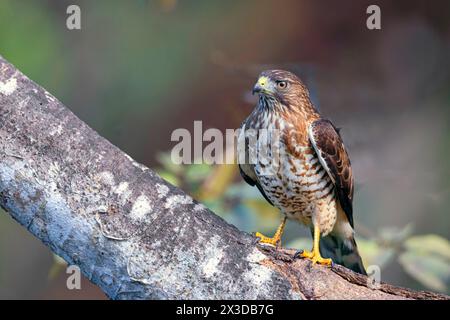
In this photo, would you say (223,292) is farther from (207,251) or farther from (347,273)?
(347,273)

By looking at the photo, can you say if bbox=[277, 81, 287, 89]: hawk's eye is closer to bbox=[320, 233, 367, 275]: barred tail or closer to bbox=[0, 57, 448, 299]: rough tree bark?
bbox=[320, 233, 367, 275]: barred tail

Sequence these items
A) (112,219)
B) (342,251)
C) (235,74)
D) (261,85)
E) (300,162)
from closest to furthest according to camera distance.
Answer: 1. (112,219)
2. (300,162)
3. (261,85)
4. (342,251)
5. (235,74)

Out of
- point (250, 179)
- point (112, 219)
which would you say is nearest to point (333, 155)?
point (250, 179)

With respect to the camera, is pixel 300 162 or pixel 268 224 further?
pixel 268 224

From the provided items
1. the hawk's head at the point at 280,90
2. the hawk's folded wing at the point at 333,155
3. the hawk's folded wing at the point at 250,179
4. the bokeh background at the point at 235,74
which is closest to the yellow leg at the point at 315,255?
the hawk's folded wing at the point at 333,155

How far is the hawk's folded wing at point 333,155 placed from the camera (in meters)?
3.13

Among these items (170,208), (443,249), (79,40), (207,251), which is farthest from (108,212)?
(79,40)

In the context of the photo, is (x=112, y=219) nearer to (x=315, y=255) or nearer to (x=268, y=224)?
(x=315, y=255)

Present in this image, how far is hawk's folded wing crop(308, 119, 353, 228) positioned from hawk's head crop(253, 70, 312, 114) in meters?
0.17

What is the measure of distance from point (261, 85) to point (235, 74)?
234 cm

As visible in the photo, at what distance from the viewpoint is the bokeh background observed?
17.4 feet

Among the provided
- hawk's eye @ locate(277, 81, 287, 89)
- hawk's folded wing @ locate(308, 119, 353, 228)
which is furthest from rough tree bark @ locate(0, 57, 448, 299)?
hawk's eye @ locate(277, 81, 287, 89)

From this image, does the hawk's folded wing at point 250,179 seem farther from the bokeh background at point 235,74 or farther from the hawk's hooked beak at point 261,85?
the bokeh background at point 235,74

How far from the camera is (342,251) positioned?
349cm
